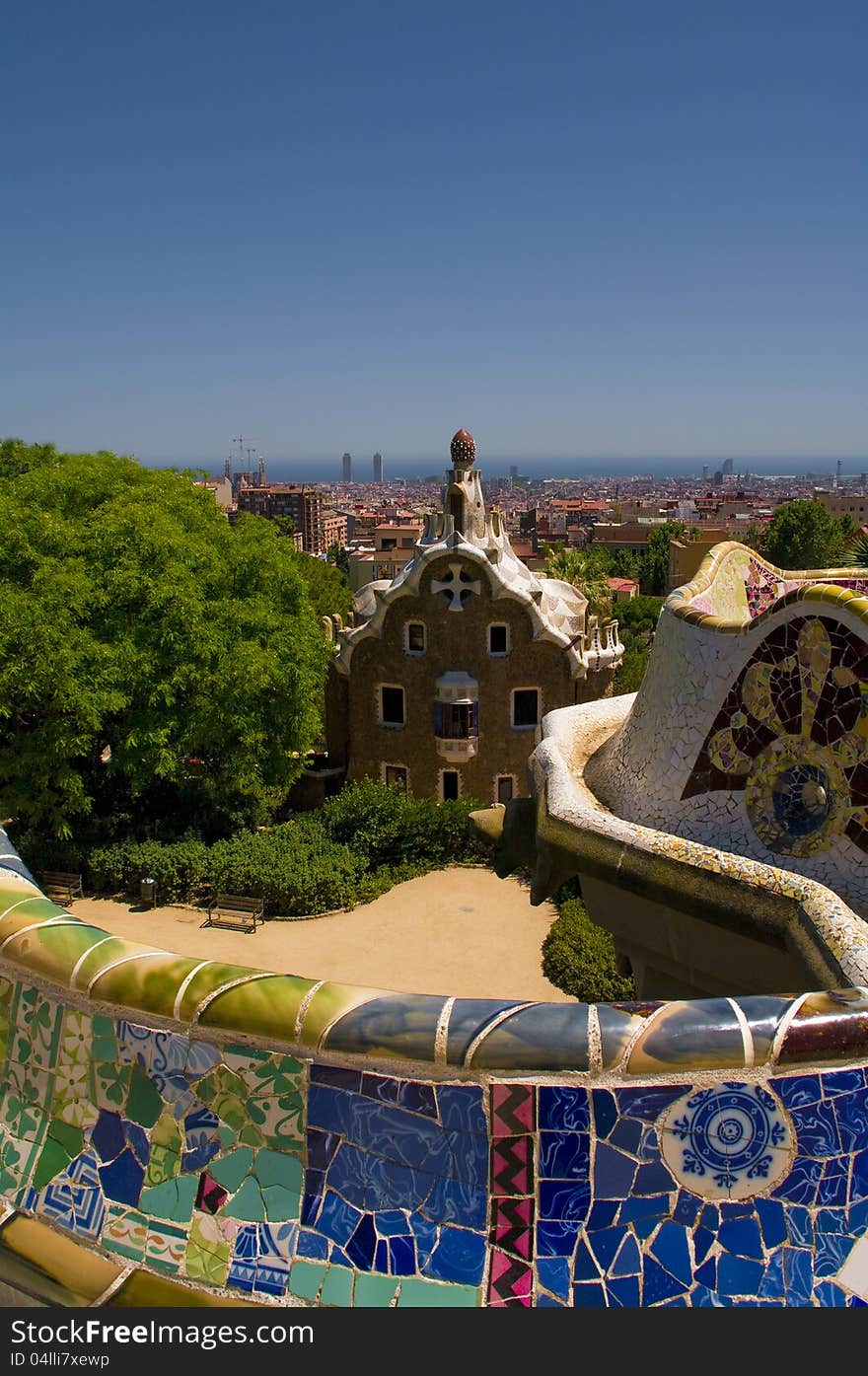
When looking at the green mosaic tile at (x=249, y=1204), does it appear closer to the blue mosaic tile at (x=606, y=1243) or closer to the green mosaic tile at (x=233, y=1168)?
the green mosaic tile at (x=233, y=1168)

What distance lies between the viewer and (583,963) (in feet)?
52.7

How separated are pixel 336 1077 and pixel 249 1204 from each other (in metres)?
0.59

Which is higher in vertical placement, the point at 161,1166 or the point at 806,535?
the point at 806,535

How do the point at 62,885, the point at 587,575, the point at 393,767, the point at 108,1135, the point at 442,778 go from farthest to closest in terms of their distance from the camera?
1. the point at 587,575
2. the point at 393,767
3. the point at 442,778
4. the point at 62,885
5. the point at 108,1135

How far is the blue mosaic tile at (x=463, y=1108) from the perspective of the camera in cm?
340

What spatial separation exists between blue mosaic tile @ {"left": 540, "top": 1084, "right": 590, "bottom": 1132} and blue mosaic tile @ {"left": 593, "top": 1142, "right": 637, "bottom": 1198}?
104 millimetres

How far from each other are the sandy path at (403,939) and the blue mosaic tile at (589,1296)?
1236 cm

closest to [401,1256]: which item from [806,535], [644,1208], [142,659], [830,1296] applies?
[644,1208]

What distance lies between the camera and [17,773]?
1827 centimetres

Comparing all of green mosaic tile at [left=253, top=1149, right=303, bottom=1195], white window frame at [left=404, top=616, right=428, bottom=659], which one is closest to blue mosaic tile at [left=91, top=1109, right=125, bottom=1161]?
green mosaic tile at [left=253, top=1149, right=303, bottom=1195]

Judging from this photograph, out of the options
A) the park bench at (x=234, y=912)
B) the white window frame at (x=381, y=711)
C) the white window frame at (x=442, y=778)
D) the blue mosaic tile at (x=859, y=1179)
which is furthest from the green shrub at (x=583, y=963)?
the blue mosaic tile at (x=859, y=1179)

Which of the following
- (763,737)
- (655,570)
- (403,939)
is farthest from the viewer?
(655,570)

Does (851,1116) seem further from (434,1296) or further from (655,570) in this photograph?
(655,570)

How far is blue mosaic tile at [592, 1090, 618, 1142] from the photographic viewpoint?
338 centimetres
